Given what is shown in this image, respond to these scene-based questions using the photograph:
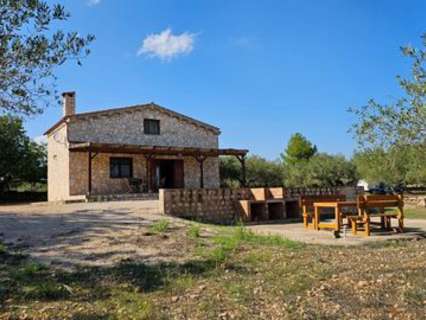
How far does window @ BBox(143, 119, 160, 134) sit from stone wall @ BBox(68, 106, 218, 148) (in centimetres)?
19

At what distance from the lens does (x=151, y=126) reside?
25562 mm

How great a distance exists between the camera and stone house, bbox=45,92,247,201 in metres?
22.4

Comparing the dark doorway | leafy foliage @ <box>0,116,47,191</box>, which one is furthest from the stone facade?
leafy foliage @ <box>0,116,47,191</box>

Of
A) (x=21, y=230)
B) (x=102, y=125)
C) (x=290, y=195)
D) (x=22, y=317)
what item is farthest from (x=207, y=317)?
(x=102, y=125)

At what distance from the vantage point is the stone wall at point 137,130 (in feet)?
75.7

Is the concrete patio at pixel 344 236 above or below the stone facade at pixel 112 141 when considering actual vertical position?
below

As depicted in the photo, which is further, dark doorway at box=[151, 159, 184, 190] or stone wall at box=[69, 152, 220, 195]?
dark doorway at box=[151, 159, 184, 190]

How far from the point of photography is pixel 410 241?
9.73m

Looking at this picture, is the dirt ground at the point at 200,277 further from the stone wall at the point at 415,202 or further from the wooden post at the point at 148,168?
the stone wall at the point at 415,202

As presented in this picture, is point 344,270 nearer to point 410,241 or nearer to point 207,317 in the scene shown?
point 207,317

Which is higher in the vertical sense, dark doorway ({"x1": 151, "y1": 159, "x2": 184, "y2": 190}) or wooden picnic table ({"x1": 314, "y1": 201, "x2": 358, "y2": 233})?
dark doorway ({"x1": 151, "y1": 159, "x2": 184, "y2": 190})

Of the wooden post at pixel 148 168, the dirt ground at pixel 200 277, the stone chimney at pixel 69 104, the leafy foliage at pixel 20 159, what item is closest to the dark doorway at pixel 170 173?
the wooden post at pixel 148 168

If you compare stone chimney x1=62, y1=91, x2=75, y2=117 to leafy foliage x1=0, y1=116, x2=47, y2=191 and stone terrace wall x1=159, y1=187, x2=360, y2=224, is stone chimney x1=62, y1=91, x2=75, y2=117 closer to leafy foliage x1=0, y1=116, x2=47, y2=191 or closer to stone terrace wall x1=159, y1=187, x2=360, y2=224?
leafy foliage x1=0, y1=116, x2=47, y2=191

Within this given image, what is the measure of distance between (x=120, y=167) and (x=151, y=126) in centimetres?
326
